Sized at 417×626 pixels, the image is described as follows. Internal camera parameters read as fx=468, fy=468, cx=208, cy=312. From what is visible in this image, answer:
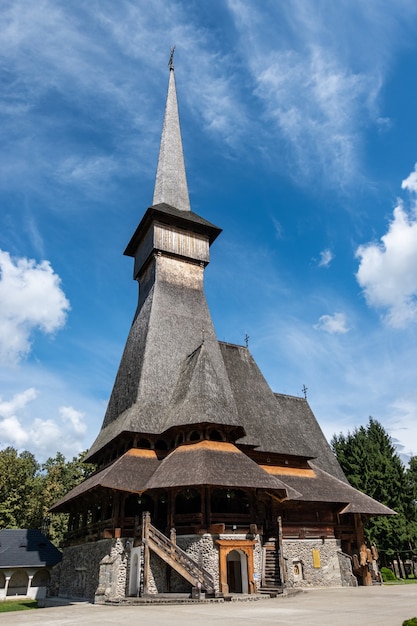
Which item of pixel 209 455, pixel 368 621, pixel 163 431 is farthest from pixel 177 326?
pixel 368 621

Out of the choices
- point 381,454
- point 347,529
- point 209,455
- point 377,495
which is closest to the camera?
point 209,455

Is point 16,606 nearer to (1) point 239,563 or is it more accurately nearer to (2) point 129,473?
(2) point 129,473

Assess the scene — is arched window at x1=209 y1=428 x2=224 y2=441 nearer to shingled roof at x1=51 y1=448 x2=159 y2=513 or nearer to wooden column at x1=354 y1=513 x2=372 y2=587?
shingled roof at x1=51 y1=448 x2=159 y2=513

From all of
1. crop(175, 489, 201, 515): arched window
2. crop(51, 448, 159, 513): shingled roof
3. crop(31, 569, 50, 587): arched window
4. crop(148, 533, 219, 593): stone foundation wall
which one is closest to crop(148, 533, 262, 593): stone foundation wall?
crop(148, 533, 219, 593): stone foundation wall

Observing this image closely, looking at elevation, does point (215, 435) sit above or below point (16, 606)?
above

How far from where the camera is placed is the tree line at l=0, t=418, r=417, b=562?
35.8 m

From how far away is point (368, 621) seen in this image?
10.2m

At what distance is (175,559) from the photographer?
1800 centimetres

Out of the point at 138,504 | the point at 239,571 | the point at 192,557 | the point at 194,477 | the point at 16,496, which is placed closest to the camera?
the point at 192,557

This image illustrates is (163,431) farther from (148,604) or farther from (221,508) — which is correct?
(148,604)

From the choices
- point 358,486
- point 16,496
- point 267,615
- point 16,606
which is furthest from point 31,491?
point 267,615

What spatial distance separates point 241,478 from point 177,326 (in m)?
12.5

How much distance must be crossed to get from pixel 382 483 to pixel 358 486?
6.31 ft

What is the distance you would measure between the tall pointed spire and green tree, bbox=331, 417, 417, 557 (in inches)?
980
